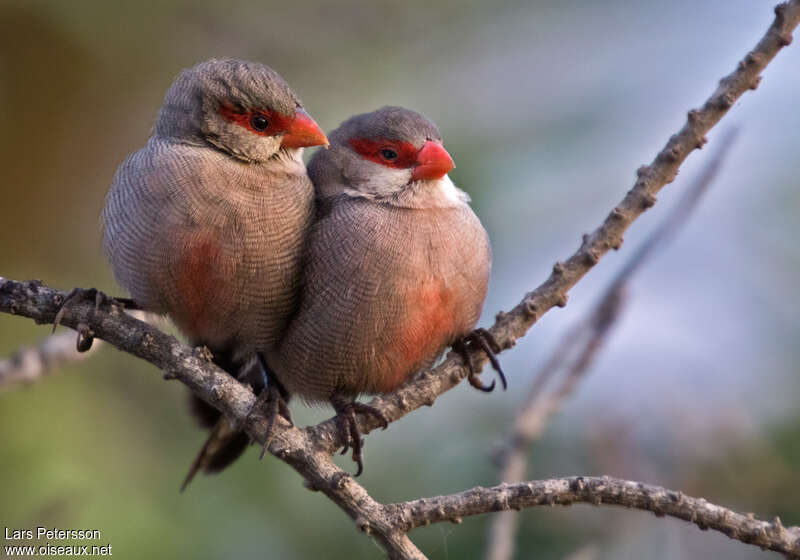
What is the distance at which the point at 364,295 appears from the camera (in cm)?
331

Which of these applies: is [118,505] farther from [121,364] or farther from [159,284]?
[159,284]

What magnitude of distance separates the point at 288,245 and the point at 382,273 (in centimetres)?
36

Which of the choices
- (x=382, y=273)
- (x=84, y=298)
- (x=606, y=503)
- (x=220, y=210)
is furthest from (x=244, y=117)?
(x=606, y=503)

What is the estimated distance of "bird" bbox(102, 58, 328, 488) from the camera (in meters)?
3.16

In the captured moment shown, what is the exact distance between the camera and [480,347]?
3367mm

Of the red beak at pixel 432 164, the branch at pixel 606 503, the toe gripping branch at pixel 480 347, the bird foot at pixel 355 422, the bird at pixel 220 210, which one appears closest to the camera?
the branch at pixel 606 503

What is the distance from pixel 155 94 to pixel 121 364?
1.81 meters

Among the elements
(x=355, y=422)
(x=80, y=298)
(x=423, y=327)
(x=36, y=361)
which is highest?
(x=423, y=327)

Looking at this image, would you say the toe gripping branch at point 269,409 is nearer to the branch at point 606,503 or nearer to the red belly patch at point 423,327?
the branch at point 606,503

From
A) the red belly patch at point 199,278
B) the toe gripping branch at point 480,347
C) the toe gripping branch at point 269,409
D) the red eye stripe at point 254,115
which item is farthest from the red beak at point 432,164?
the toe gripping branch at point 269,409

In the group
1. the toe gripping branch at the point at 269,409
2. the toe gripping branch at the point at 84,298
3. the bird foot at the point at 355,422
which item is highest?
the bird foot at the point at 355,422

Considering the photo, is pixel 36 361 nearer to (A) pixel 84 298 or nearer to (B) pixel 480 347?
(A) pixel 84 298

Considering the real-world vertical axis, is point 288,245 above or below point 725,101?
below

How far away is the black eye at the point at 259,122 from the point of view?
133 inches
